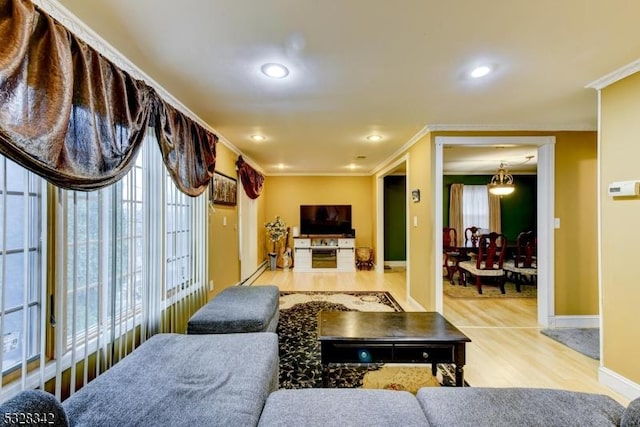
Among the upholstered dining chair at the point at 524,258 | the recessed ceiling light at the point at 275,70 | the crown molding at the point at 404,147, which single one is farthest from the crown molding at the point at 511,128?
the recessed ceiling light at the point at 275,70

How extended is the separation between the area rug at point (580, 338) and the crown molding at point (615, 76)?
2380 millimetres

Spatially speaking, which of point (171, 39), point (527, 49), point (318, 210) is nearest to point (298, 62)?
point (171, 39)

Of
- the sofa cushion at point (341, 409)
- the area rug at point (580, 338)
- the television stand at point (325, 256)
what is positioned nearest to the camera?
the sofa cushion at point (341, 409)

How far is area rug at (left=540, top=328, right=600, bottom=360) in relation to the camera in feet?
8.90

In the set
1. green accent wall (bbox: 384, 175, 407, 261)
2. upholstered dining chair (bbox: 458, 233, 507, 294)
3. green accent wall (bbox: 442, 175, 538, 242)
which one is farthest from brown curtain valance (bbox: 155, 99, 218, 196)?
green accent wall (bbox: 442, 175, 538, 242)

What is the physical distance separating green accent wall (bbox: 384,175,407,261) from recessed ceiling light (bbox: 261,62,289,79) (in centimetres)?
564

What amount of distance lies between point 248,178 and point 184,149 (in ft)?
8.22

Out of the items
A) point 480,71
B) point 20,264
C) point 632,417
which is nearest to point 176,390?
point 20,264

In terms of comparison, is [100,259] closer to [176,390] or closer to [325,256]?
[176,390]

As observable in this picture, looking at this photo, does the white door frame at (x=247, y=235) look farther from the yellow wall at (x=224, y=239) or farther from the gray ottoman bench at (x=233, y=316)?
the gray ottoman bench at (x=233, y=316)

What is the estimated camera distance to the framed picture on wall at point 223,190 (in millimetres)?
3598

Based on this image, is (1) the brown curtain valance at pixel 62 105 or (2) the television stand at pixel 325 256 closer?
(1) the brown curtain valance at pixel 62 105

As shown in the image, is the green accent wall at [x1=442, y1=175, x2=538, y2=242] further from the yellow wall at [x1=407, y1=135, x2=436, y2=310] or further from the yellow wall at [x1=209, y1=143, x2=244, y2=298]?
the yellow wall at [x1=209, y1=143, x2=244, y2=298]

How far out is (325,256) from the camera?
6.57 metres
